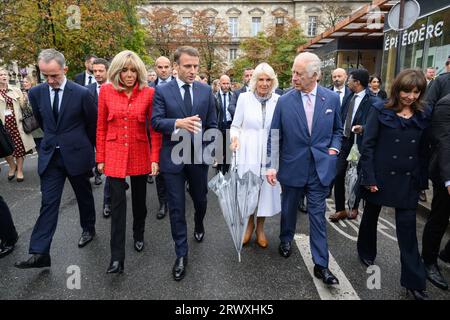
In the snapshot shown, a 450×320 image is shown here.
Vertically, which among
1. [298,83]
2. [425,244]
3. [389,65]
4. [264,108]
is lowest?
[425,244]

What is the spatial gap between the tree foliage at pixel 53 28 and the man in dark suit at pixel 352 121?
10.4m

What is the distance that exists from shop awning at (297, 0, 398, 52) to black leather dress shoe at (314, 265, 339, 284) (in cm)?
1042

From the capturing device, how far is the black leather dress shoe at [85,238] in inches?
152

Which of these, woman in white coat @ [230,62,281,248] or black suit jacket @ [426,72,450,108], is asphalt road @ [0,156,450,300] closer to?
woman in white coat @ [230,62,281,248]

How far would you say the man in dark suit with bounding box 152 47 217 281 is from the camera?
10.4 feet

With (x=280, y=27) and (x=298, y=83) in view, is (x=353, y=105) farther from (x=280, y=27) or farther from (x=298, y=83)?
(x=280, y=27)

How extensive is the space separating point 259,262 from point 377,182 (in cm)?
142

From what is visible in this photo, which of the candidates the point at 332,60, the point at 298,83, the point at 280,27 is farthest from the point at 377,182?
the point at 280,27

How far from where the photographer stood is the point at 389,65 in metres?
13.1

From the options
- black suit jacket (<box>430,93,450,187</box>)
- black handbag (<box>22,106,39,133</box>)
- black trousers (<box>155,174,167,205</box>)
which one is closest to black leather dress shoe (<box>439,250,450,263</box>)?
black suit jacket (<box>430,93,450,187</box>)

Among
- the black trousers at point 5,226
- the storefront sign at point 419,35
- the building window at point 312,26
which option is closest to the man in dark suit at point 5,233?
the black trousers at point 5,226

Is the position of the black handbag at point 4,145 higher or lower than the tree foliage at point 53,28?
lower

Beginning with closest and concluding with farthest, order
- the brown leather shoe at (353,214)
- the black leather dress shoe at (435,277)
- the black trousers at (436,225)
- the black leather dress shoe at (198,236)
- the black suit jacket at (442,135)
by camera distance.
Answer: the black suit jacket at (442,135)
the black leather dress shoe at (435,277)
the black trousers at (436,225)
the black leather dress shoe at (198,236)
the brown leather shoe at (353,214)

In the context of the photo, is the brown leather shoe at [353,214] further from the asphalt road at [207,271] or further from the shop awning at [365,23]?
the shop awning at [365,23]
